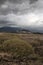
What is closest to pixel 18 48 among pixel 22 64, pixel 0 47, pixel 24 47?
pixel 24 47

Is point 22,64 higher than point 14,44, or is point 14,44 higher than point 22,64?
point 14,44

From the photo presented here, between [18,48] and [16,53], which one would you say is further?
[18,48]

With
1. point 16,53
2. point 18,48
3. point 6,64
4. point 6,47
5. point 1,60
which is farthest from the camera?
point 6,47

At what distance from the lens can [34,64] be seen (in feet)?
63.6

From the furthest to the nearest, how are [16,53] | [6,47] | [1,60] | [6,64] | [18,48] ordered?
1. [6,47]
2. [18,48]
3. [16,53]
4. [1,60]
5. [6,64]

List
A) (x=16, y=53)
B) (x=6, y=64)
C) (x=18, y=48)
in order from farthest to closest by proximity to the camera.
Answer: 1. (x=18, y=48)
2. (x=16, y=53)
3. (x=6, y=64)

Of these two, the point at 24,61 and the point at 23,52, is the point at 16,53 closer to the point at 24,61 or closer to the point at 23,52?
the point at 23,52

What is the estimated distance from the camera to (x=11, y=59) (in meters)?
21.2

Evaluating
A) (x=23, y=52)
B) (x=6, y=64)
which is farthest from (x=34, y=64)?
(x=23, y=52)

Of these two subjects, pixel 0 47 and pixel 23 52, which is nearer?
pixel 23 52

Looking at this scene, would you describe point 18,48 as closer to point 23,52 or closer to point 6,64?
point 23,52

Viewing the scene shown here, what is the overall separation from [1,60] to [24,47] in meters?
6.00

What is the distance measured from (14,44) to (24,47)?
1.95 metres

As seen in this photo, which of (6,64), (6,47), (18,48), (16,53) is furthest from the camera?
(6,47)
